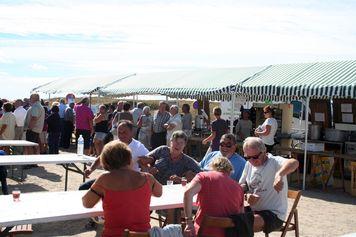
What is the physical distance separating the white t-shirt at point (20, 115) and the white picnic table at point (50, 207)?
21.9 feet

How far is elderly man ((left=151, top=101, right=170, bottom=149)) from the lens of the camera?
38.5 feet

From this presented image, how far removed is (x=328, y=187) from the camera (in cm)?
1036

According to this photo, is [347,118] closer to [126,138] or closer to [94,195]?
[126,138]

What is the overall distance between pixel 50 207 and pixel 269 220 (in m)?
1.94

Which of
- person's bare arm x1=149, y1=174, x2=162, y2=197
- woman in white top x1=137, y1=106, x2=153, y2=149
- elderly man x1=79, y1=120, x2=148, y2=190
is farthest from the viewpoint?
woman in white top x1=137, y1=106, x2=153, y2=149

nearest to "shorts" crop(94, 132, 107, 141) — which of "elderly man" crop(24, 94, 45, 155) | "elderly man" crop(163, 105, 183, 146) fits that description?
"elderly man" crop(163, 105, 183, 146)

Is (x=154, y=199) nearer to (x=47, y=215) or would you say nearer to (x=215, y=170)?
(x=215, y=170)

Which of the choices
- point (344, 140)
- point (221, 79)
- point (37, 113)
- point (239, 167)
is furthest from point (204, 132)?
point (239, 167)

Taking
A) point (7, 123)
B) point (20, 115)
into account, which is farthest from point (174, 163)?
point (20, 115)

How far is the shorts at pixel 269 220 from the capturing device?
4402mm

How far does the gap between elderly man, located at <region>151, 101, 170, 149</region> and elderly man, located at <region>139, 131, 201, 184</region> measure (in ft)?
19.6

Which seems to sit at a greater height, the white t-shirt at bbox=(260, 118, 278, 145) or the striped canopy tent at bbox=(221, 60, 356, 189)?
the striped canopy tent at bbox=(221, 60, 356, 189)

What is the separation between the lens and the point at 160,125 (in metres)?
11.8

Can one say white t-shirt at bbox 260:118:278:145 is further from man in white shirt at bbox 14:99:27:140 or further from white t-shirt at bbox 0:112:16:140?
man in white shirt at bbox 14:99:27:140
